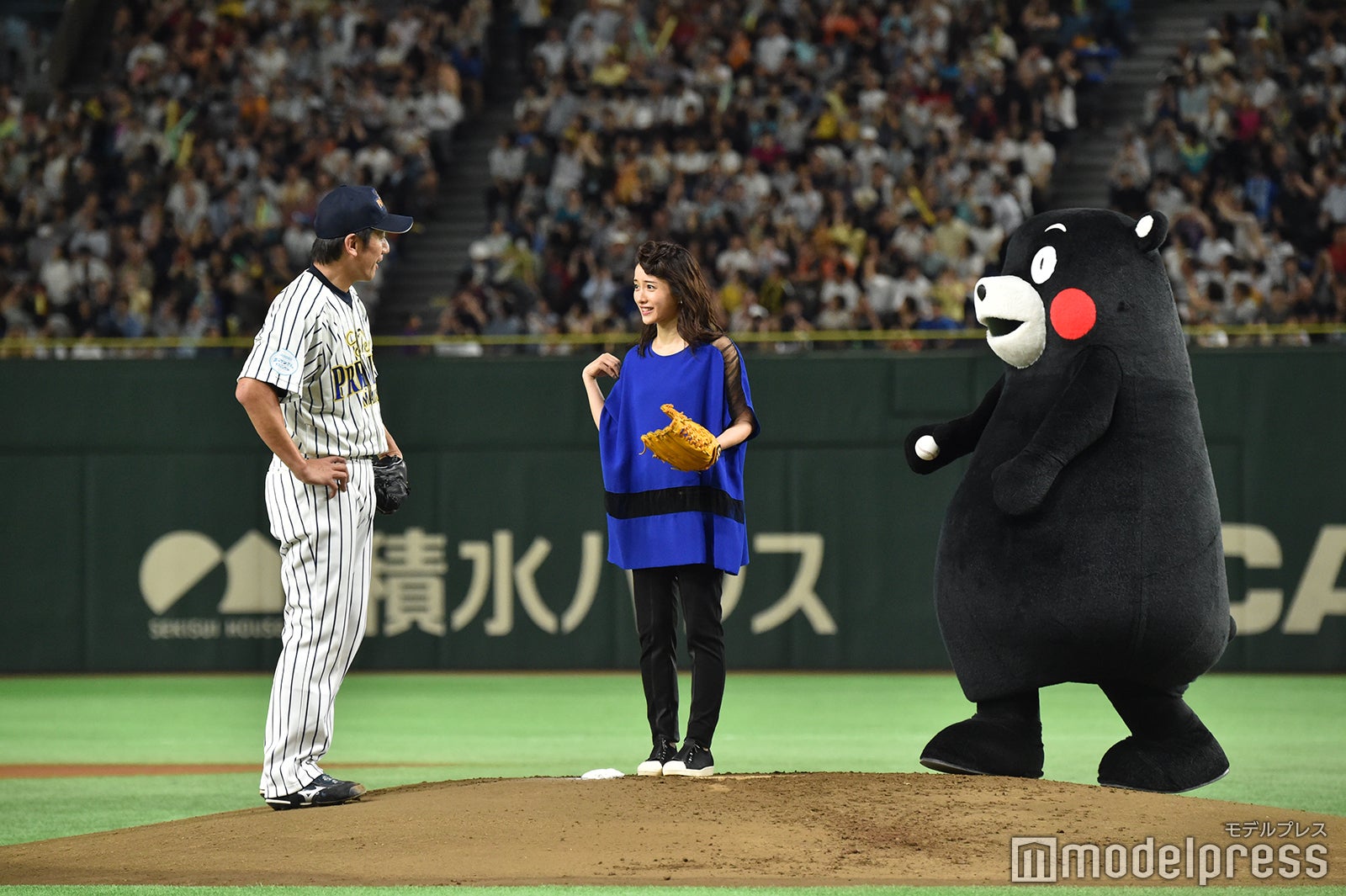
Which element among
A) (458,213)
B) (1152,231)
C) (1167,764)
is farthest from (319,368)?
(458,213)

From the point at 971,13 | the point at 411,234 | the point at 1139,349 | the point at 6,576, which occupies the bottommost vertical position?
the point at 6,576

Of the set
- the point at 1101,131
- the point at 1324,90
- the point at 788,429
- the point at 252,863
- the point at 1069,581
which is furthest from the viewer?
the point at 1101,131

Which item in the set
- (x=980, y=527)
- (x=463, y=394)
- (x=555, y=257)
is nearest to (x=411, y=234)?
(x=555, y=257)

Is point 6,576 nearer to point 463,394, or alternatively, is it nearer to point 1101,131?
point 463,394

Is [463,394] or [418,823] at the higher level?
[463,394]

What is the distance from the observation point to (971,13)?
56.1 feet

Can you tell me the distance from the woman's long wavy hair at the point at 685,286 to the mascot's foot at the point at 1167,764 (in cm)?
205

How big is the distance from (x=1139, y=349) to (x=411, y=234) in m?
12.3

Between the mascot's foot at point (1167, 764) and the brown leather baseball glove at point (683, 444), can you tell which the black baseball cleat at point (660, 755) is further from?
the mascot's foot at point (1167, 764)

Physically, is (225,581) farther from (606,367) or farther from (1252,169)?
(1252,169)

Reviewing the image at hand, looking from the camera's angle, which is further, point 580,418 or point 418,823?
point 580,418

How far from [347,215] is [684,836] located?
2309 millimetres

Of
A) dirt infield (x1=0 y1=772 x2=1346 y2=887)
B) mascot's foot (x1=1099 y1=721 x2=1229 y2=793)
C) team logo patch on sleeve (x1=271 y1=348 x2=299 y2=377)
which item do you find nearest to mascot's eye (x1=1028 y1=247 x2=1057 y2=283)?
mascot's foot (x1=1099 y1=721 x2=1229 y2=793)

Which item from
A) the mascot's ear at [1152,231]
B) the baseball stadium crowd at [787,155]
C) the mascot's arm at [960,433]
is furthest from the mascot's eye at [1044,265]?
the baseball stadium crowd at [787,155]
